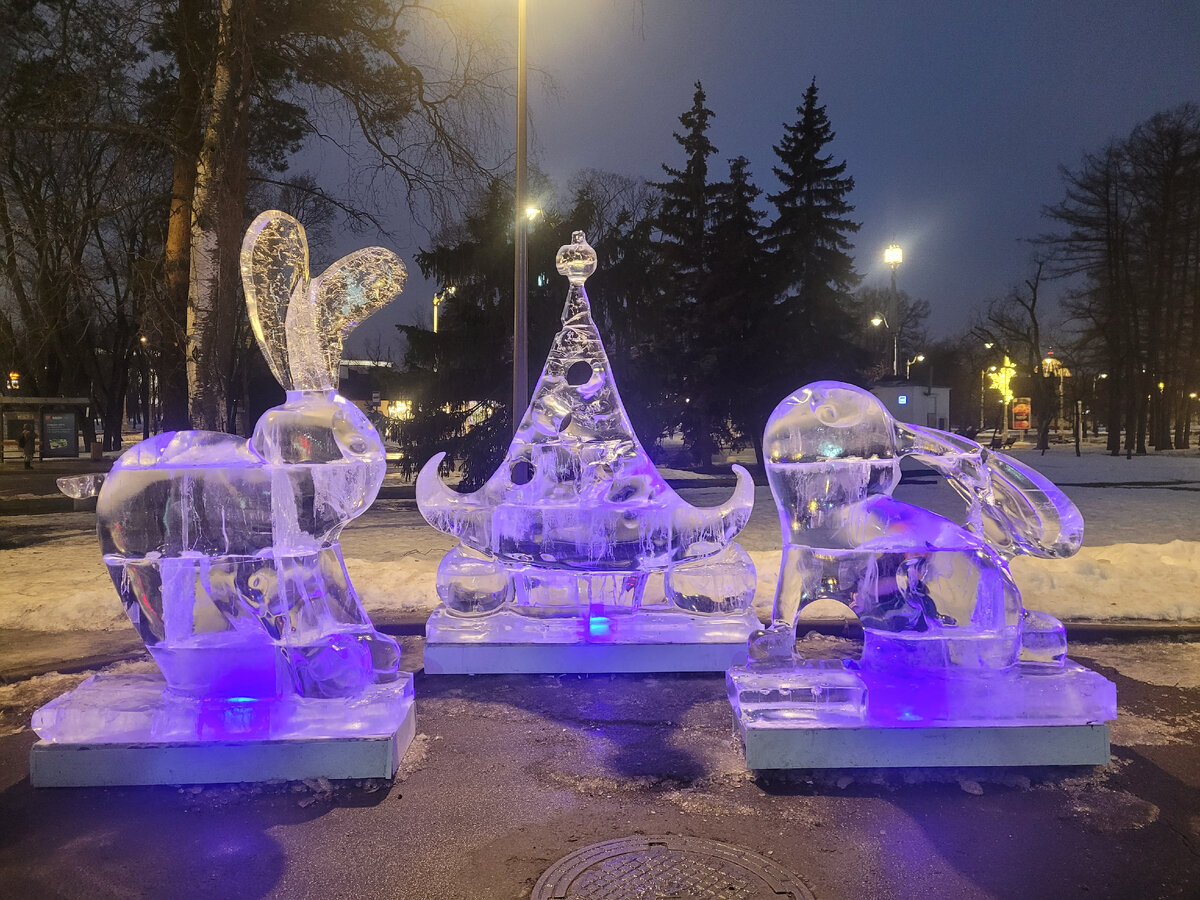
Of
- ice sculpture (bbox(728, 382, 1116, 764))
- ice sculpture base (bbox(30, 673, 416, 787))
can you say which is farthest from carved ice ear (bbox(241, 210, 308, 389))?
ice sculpture (bbox(728, 382, 1116, 764))

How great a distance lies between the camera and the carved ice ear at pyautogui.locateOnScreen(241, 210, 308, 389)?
3.98m

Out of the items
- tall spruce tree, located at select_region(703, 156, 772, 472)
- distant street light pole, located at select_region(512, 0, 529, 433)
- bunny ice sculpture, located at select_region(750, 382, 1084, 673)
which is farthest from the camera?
tall spruce tree, located at select_region(703, 156, 772, 472)

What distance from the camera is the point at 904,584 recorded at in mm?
3975

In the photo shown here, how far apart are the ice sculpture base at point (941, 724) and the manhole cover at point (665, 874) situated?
78 cm

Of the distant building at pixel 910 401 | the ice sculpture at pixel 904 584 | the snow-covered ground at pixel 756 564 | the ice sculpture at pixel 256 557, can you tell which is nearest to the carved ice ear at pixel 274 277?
the ice sculpture at pixel 256 557

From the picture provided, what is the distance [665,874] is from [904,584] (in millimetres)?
1799

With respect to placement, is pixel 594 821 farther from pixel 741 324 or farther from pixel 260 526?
pixel 741 324

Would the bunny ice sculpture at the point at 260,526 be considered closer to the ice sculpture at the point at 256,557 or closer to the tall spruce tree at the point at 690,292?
the ice sculpture at the point at 256,557

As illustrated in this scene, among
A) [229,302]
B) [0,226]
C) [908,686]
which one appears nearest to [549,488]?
[908,686]

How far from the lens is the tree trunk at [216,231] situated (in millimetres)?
8102

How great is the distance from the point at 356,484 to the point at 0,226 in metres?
7.92

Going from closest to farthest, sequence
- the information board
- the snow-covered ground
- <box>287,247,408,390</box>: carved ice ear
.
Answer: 1. <box>287,247,408,390</box>: carved ice ear
2. the snow-covered ground
3. the information board

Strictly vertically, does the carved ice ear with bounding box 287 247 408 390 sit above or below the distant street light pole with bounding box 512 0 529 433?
below

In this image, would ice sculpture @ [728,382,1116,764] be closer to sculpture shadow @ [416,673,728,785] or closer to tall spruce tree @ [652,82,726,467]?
sculpture shadow @ [416,673,728,785]
